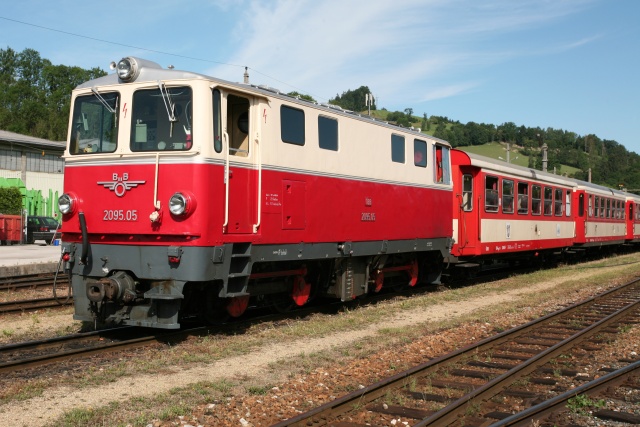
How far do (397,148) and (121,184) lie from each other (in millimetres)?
6168

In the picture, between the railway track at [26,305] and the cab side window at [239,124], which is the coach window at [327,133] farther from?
the railway track at [26,305]

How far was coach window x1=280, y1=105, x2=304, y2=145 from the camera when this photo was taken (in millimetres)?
9766

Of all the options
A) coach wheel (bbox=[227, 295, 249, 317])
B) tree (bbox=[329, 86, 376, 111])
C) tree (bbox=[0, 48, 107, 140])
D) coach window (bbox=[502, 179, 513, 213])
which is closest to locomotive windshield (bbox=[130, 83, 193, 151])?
coach wheel (bbox=[227, 295, 249, 317])

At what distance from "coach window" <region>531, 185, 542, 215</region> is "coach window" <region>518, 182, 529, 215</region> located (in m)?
0.46

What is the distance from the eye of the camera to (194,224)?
26.8ft

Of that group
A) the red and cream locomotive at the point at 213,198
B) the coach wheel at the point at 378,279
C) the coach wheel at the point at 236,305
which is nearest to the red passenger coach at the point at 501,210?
the coach wheel at the point at 378,279

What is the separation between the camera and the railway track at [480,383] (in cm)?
580

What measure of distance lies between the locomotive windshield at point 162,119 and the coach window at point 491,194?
408 inches

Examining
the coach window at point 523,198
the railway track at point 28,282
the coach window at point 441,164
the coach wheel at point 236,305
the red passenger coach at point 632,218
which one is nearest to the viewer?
the coach wheel at point 236,305

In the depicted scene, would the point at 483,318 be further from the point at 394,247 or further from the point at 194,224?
the point at 194,224

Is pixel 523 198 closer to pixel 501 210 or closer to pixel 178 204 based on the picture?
pixel 501 210

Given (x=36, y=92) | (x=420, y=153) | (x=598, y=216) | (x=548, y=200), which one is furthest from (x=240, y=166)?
(x=36, y=92)

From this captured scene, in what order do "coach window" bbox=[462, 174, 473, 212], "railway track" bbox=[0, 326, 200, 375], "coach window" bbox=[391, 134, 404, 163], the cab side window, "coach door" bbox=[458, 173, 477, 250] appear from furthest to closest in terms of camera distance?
"coach window" bbox=[462, 174, 473, 212] < "coach door" bbox=[458, 173, 477, 250] < "coach window" bbox=[391, 134, 404, 163] < the cab side window < "railway track" bbox=[0, 326, 200, 375]

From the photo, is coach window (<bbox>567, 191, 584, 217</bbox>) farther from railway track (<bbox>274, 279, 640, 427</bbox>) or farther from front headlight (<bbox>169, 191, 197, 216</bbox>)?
front headlight (<bbox>169, 191, 197, 216</bbox>)
